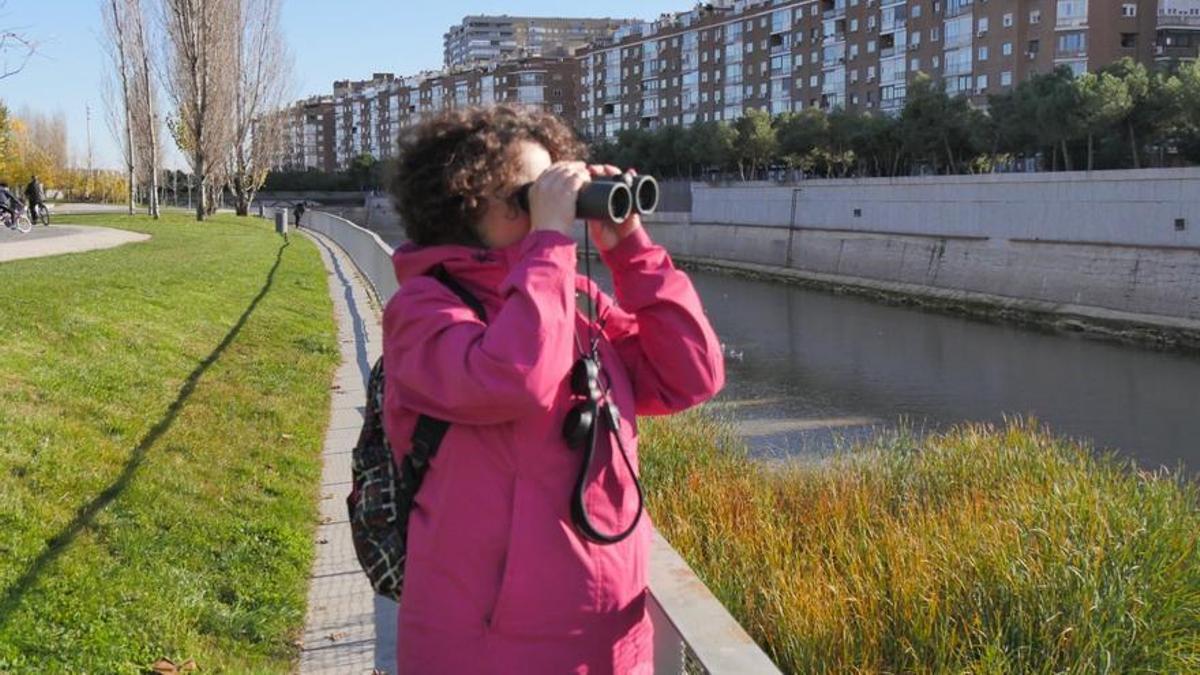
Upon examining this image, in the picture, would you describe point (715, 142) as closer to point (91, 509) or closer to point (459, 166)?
point (91, 509)

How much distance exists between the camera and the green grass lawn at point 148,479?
3.95 metres

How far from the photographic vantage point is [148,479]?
5.64m

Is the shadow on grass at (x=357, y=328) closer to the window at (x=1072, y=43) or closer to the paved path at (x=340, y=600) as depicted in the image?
the paved path at (x=340, y=600)

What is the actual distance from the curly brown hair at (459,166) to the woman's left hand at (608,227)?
0.47 feet

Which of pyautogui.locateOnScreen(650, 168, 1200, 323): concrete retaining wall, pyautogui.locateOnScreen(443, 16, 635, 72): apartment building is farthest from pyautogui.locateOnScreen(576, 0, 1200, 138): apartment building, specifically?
pyautogui.locateOnScreen(443, 16, 635, 72): apartment building

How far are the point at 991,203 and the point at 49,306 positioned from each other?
31473 millimetres

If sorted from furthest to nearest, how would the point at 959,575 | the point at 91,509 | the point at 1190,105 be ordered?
1. the point at 1190,105
2. the point at 91,509
3. the point at 959,575

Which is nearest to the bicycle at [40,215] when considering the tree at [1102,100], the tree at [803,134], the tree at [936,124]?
the tree at [1102,100]

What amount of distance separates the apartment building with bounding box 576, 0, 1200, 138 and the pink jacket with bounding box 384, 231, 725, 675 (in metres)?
59.6

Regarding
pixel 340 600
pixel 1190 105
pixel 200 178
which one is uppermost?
pixel 1190 105

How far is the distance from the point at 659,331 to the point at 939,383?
19794 mm

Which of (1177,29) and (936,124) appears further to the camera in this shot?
(1177,29)

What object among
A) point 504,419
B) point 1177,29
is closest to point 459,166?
point 504,419

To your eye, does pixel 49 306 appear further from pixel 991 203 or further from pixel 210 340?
pixel 991 203
